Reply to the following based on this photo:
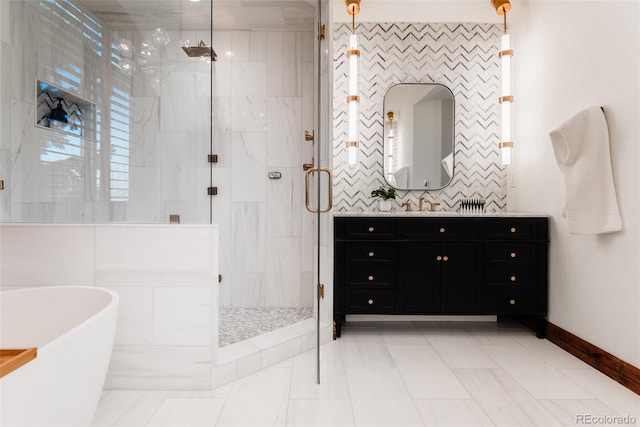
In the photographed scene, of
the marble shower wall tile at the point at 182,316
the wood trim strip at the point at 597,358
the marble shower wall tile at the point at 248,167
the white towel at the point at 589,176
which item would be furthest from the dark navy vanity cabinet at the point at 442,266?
the marble shower wall tile at the point at 182,316

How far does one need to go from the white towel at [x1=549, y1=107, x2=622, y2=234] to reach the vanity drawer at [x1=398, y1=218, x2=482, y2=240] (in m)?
0.61

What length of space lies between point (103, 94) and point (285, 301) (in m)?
→ 2.04

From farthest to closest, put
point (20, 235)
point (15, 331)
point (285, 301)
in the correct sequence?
point (285, 301) → point (20, 235) → point (15, 331)

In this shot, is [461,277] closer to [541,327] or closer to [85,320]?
[541,327]

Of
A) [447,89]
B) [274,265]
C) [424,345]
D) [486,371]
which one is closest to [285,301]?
[274,265]

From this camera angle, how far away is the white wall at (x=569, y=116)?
202 centimetres

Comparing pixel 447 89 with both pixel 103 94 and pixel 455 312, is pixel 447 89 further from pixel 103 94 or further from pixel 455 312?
pixel 103 94

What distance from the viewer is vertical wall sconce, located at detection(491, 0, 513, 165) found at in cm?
292

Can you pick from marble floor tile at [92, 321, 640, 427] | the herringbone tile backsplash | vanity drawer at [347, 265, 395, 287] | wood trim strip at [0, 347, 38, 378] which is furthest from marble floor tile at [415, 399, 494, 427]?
the herringbone tile backsplash

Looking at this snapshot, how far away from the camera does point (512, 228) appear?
2.73 meters

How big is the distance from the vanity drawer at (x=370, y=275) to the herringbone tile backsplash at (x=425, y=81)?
0.69 meters

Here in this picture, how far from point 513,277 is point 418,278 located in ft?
2.27

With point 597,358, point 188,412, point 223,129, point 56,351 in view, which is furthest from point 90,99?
point 597,358

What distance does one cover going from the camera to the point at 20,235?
6.27ft
